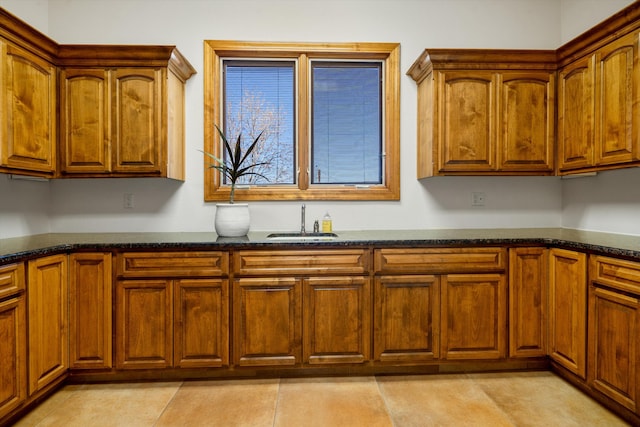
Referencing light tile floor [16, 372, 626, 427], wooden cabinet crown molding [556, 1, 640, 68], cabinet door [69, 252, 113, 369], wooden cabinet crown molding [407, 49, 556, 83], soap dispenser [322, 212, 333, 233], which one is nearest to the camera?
light tile floor [16, 372, 626, 427]

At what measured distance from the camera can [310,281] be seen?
261cm

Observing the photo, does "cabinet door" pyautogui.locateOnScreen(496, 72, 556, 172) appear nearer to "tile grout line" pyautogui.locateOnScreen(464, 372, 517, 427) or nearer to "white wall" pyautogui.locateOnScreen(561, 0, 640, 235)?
"white wall" pyautogui.locateOnScreen(561, 0, 640, 235)

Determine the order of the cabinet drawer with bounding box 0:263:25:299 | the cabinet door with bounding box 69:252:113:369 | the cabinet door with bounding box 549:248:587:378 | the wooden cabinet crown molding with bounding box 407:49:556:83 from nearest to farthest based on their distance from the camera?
1. the cabinet drawer with bounding box 0:263:25:299
2. the cabinet door with bounding box 549:248:587:378
3. the cabinet door with bounding box 69:252:113:369
4. the wooden cabinet crown molding with bounding box 407:49:556:83

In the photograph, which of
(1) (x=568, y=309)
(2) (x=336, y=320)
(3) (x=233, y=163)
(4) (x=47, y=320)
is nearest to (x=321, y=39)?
(3) (x=233, y=163)

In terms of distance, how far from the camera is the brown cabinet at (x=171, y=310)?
2.54 m

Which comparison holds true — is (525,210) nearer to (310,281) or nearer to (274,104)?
(310,281)

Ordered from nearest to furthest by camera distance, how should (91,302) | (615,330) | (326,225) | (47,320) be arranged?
1. (615,330)
2. (47,320)
3. (91,302)
4. (326,225)

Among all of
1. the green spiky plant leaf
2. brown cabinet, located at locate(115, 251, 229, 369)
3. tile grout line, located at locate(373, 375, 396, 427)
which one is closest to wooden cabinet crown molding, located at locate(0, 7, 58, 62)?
the green spiky plant leaf

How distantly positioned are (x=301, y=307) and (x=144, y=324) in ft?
3.23

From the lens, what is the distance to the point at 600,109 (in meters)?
2.51

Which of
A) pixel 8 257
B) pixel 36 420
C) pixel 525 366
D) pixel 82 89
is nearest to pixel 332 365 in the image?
pixel 525 366

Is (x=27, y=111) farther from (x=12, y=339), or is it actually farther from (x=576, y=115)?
(x=576, y=115)

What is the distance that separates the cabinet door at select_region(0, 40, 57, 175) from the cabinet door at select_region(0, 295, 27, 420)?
32.8 inches

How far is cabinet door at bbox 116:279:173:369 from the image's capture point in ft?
8.34
